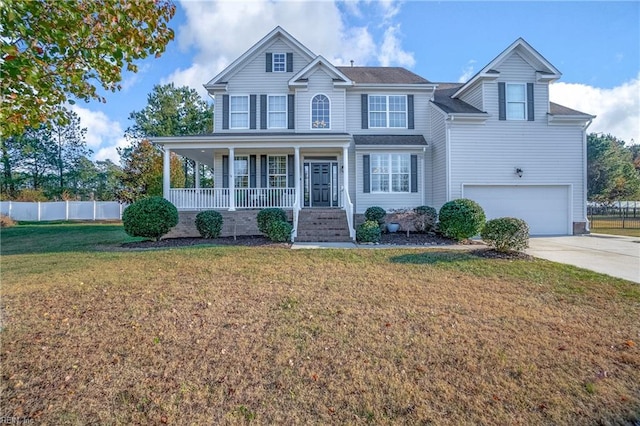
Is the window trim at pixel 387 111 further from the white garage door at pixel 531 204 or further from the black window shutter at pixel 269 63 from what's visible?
the black window shutter at pixel 269 63

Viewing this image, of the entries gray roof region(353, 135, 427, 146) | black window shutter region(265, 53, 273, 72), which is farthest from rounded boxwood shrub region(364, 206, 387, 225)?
black window shutter region(265, 53, 273, 72)

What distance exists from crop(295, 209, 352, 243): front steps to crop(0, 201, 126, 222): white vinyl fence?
897 inches

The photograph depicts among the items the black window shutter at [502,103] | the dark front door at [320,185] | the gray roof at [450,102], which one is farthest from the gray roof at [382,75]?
the dark front door at [320,185]

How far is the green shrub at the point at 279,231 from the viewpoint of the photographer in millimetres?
11055

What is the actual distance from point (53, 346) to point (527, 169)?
1634cm

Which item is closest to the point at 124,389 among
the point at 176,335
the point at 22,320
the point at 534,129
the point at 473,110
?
the point at 176,335

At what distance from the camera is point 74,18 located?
3.94m

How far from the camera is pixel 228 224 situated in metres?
13.2

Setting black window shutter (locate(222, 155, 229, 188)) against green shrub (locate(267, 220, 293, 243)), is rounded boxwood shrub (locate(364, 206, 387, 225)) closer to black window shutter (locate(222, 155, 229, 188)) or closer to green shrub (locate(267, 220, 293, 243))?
green shrub (locate(267, 220, 293, 243))

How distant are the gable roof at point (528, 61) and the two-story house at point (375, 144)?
4 centimetres

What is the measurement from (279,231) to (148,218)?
14.6ft

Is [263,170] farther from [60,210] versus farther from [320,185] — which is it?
[60,210]

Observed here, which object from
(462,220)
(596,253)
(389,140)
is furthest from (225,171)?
(596,253)

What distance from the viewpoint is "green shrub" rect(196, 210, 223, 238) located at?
39.1 feet
